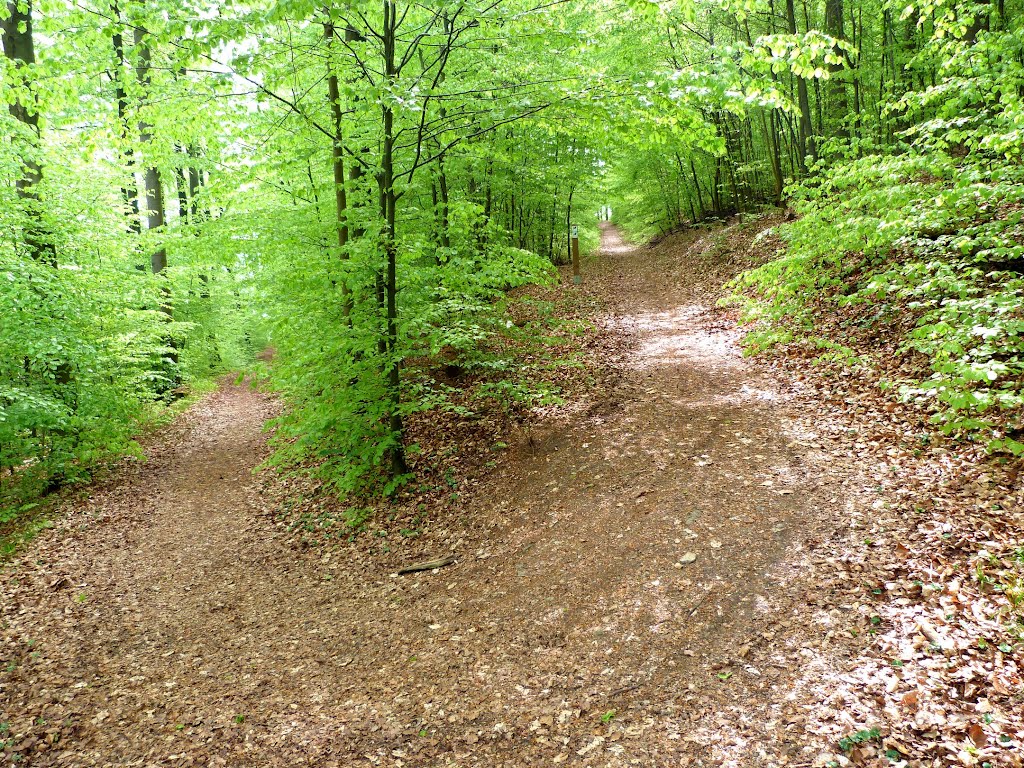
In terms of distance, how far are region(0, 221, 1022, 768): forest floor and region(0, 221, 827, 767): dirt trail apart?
0.08 ft

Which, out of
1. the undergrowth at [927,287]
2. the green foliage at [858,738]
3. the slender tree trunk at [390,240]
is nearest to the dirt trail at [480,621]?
the green foliage at [858,738]

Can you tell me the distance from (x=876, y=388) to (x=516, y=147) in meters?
8.37

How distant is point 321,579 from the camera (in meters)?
6.58

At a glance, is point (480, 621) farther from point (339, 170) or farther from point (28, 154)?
point (28, 154)

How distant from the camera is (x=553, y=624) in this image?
4.73 m

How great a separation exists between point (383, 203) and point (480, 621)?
5.30m

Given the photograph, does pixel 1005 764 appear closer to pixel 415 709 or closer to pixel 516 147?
pixel 415 709

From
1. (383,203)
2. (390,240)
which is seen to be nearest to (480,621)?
(390,240)

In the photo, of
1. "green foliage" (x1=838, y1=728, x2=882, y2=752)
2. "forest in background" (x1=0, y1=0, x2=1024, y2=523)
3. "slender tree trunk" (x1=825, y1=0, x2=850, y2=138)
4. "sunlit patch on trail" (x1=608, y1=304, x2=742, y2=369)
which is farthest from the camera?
"slender tree trunk" (x1=825, y1=0, x2=850, y2=138)

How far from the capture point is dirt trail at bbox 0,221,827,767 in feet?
12.7

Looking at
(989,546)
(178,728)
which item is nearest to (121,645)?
(178,728)

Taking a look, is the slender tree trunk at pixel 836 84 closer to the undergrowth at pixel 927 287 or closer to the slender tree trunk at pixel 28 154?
the undergrowth at pixel 927 287

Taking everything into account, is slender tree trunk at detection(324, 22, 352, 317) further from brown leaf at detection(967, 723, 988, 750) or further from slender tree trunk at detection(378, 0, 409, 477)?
brown leaf at detection(967, 723, 988, 750)

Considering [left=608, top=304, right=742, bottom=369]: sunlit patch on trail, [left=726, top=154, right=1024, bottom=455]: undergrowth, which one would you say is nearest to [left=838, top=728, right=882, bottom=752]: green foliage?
[left=726, top=154, right=1024, bottom=455]: undergrowth
